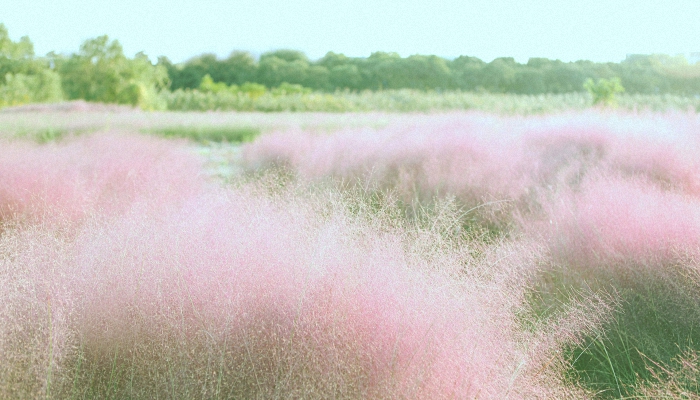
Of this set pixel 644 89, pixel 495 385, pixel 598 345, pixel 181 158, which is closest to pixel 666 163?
pixel 598 345

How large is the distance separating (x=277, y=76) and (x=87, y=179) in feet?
94.6

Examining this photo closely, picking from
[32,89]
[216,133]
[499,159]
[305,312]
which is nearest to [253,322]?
[305,312]

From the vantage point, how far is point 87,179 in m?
4.09

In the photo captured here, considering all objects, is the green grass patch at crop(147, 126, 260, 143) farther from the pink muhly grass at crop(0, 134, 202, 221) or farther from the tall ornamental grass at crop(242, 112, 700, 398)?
the pink muhly grass at crop(0, 134, 202, 221)

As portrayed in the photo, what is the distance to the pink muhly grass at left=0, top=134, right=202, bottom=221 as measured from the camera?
3.18 meters

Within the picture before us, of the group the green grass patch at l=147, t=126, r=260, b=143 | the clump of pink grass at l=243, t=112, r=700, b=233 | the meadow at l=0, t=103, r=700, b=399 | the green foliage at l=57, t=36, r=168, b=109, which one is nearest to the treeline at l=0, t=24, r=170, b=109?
the green foliage at l=57, t=36, r=168, b=109

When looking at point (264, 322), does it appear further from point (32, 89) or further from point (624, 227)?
point (32, 89)

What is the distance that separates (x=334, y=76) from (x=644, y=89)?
56.2 ft

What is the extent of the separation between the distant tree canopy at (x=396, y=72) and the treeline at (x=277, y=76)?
0.19ft

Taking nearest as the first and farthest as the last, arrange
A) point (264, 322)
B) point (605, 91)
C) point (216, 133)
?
point (264, 322), point (216, 133), point (605, 91)

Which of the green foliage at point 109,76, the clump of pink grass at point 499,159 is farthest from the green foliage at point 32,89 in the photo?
the clump of pink grass at point 499,159

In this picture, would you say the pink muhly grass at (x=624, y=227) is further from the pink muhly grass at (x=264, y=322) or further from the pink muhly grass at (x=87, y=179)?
the pink muhly grass at (x=87, y=179)

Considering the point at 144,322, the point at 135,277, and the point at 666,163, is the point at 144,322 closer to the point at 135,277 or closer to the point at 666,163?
the point at 135,277

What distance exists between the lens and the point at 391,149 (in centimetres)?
600
